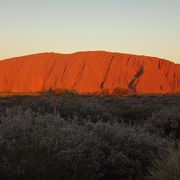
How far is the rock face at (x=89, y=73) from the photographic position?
10700cm

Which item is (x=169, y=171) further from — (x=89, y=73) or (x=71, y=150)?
(x=89, y=73)

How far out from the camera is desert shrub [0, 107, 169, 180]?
649 cm

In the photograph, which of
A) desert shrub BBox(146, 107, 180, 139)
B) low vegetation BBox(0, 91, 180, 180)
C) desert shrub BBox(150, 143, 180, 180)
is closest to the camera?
desert shrub BBox(150, 143, 180, 180)

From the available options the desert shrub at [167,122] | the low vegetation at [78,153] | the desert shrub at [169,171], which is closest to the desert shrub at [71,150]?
the low vegetation at [78,153]

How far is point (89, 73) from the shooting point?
111 meters

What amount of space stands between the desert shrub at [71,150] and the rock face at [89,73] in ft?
311

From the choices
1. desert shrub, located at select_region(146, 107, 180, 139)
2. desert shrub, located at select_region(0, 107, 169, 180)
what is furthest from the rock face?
desert shrub, located at select_region(0, 107, 169, 180)

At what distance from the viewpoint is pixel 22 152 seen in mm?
6832

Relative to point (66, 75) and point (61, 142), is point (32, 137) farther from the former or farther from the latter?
point (66, 75)

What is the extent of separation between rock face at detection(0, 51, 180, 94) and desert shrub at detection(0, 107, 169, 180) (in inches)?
3737

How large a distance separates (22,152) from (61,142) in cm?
65

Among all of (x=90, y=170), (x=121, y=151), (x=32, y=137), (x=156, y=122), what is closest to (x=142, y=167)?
(x=121, y=151)

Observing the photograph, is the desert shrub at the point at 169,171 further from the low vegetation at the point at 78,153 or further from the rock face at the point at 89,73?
the rock face at the point at 89,73

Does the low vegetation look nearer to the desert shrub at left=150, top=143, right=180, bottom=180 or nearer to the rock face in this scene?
the desert shrub at left=150, top=143, right=180, bottom=180
